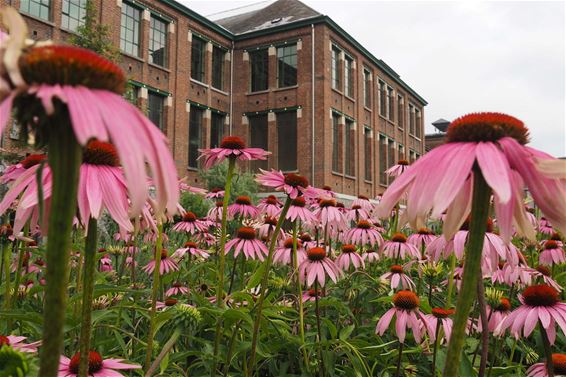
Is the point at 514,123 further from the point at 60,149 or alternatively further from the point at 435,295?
the point at 435,295

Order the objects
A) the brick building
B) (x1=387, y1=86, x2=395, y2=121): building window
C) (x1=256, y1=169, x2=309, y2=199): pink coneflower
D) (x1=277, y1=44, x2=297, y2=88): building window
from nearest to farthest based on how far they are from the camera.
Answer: (x1=256, y1=169, x2=309, y2=199): pink coneflower, the brick building, (x1=277, y1=44, x2=297, y2=88): building window, (x1=387, y1=86, x2=395, y2=121): building window

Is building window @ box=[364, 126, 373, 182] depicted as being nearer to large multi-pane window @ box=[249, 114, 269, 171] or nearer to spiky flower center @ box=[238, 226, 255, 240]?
large multi-pane window @ box=[249, 114, 269, 171]

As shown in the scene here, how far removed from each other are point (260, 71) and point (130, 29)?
20.8ft

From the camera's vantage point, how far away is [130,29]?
17.8 m

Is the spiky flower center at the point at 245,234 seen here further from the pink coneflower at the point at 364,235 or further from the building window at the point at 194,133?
the building window at the point at 194,133

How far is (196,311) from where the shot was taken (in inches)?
64.2

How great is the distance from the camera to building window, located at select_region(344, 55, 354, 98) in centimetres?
2319

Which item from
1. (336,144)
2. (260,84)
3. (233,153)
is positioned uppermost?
(260,84)

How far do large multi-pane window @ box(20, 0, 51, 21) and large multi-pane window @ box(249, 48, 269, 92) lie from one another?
30.3 ft

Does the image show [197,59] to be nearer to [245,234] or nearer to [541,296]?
[245,234]

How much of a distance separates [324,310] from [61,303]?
2447 mm

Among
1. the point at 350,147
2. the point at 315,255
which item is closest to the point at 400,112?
the point at 350,147

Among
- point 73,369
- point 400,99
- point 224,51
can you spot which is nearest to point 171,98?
point 224,51

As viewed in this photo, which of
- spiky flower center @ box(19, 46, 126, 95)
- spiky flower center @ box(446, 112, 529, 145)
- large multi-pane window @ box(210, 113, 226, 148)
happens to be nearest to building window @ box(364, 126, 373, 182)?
large multi-pane window @ box(210, 113, 226, 148)
